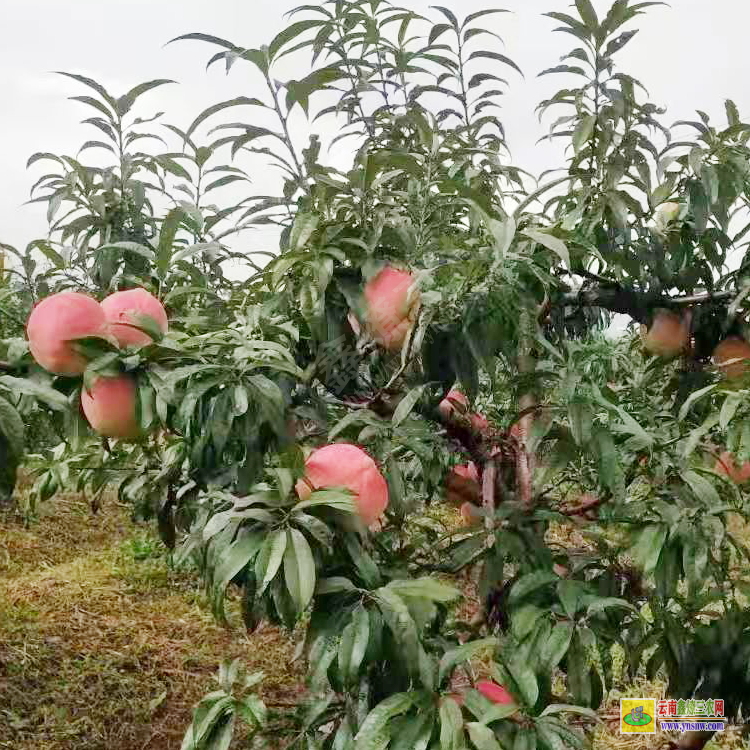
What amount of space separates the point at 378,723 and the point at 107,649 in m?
1.79

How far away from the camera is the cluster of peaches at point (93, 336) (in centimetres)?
80

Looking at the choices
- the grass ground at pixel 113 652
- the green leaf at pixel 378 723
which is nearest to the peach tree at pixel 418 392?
the green leaf at pixel 378 723

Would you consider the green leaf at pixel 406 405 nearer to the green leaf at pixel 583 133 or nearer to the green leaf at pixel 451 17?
the green leaf at pixel 583 133

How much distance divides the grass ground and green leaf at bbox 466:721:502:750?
102cm

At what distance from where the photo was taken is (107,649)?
232 cm

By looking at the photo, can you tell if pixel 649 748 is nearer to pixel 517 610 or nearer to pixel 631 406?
pixel 631 406

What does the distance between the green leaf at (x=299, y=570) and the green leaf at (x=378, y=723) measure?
142 mm

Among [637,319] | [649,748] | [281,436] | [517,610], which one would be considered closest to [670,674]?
[517,610]

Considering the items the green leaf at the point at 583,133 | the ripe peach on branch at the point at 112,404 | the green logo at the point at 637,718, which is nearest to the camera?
the ripe peach on branch at the point at 112,404

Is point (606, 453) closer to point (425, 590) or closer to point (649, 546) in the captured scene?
point (649, 546)

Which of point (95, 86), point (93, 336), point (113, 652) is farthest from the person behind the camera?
point (113, 652)

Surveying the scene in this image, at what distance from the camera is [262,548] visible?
70 cm

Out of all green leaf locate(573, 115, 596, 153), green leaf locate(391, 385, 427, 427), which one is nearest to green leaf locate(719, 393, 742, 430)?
green leaf locate(391, 385, 427, 427)

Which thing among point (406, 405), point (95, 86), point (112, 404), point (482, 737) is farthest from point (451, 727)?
point (95, 86)
